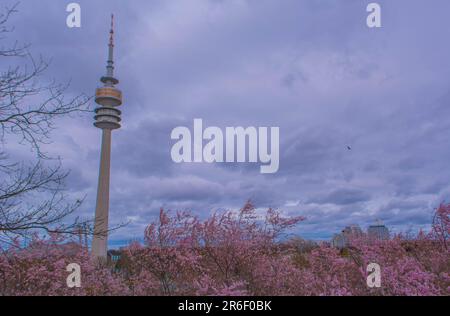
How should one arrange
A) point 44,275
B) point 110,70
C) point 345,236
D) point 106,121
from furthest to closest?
1. point 110,70
2. point 106,121
3. point 345,236
4. point 44,275

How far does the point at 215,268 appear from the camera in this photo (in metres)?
7.64

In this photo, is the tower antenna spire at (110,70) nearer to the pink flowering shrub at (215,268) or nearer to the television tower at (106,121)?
the television tower at (106,121)

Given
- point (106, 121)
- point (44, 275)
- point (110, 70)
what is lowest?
point (44, 275)

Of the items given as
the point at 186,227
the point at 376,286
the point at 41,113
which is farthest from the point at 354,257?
the point at 41,113

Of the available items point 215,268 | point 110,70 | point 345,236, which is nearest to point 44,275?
point 215,268

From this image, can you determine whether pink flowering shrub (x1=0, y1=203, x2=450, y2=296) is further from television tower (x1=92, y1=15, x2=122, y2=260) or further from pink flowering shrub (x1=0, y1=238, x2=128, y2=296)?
television tower (x1=92, y1=15, x2=122, y2=260)

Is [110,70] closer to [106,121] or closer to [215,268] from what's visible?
[106,121]

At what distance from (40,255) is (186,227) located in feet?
9.70

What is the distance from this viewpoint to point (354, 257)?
918cm

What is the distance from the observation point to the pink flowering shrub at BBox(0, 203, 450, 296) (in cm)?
705

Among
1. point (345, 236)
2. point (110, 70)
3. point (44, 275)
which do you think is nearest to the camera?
point (44, 275)

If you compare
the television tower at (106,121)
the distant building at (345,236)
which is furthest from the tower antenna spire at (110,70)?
the distant building at (345,236)

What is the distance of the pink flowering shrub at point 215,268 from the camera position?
7.05 metres
